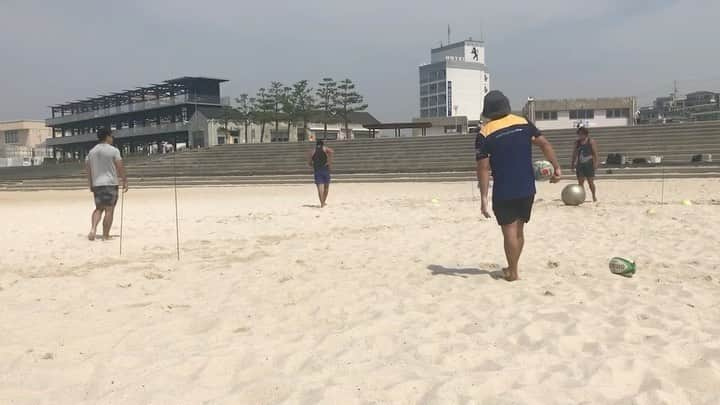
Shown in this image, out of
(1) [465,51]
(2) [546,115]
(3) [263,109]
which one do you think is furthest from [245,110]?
(1) [465,51]

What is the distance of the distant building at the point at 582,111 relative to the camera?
71.0 m

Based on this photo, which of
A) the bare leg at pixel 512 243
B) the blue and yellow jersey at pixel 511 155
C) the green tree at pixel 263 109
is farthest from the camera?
A: the green tree at pixel 263 109

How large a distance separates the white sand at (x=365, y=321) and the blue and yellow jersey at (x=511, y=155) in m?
0.85

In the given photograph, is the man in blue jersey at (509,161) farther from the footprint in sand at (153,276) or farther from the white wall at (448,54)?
the white wall at (448,54)

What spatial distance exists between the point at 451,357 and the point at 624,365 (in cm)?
94

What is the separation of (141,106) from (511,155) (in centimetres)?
7827

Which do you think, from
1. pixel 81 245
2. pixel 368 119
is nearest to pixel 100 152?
pixel 81 245

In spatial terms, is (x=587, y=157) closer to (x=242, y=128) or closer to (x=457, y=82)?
(x=242, y=128)

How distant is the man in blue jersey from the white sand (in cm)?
56

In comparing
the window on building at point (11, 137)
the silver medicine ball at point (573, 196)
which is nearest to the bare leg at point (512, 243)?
the silver medicine ball at point (573, 196)

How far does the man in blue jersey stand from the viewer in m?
4.84

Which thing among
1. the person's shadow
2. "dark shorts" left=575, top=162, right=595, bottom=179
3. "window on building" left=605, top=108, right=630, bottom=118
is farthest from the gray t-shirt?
"window on building" left=605, top=108, right=630, bottom=118

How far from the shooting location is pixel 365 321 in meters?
3.98

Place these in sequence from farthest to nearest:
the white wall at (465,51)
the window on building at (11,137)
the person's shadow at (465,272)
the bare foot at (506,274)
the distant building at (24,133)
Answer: the white wall at (465,51), the window on building at (11,137), the distant building at (24,133), the person's shadow at (465,272), the bare foot at (506,274)
